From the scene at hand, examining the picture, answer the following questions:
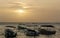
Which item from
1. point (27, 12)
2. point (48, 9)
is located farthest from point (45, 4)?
point (27, 12)

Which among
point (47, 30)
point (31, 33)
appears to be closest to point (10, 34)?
point (31, 33)

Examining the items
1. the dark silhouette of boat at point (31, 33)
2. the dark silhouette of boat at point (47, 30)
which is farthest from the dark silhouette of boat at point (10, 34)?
the dark silhouette of boat at point (47, 30)

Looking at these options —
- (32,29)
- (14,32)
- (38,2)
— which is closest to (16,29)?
(14,32)

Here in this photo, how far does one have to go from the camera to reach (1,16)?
1.04m

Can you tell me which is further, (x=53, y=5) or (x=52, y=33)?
(x=52, y=33)

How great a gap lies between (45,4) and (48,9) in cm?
6

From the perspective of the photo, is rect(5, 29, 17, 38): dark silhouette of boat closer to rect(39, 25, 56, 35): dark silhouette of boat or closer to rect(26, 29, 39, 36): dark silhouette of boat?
rect(26, 29, 39, 36): dark silhouette of boat

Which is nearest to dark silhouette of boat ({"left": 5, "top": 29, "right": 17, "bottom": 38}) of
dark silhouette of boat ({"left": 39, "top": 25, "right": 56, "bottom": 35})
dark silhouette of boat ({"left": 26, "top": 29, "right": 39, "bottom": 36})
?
dark silhouette of boat ({"left": 26, "top": 29, "right": 39, "bottom": 36})

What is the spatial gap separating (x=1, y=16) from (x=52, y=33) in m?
0.50

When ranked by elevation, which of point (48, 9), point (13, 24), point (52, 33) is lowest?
point (52, 33)

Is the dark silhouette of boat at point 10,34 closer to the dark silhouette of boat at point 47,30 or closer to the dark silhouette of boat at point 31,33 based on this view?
the dark silhouette of boat at point 31,33

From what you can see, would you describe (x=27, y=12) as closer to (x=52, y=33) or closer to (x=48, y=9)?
(x=48, y=9)

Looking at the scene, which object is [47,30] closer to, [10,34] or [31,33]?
[31,33]

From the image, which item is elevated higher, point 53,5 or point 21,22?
point 53,5
